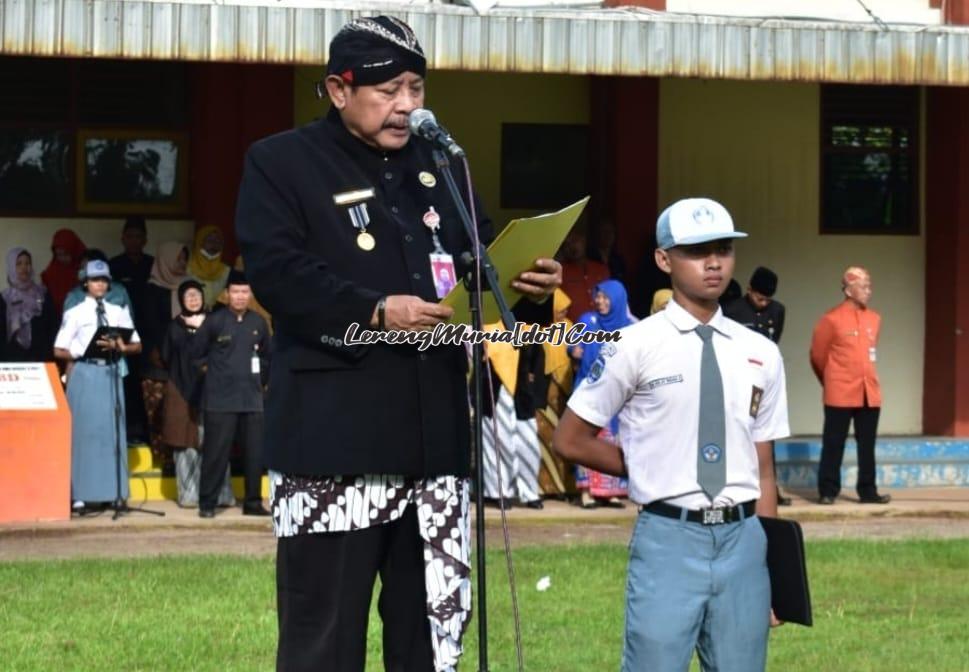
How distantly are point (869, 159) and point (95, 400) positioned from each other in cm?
785

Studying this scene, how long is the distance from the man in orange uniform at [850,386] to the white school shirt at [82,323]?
18.1 ft

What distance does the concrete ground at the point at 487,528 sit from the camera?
42.0ft

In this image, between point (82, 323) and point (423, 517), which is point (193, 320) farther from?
point (423, 517)

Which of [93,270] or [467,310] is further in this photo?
[93,270]

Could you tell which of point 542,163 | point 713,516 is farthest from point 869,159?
point 713,516

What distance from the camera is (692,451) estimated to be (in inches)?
215

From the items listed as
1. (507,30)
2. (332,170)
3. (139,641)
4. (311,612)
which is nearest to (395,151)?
(332,170)

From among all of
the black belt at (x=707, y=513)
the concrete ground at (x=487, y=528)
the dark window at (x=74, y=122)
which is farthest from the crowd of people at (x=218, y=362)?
the black belt at (x=707, y=513)

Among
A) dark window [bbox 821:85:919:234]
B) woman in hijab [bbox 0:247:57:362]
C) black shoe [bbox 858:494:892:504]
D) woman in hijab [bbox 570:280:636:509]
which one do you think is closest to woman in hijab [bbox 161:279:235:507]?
woman in hijab [bbox 0:247:57:362]

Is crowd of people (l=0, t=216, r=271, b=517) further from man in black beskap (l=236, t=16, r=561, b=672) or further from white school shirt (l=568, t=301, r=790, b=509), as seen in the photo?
man in black beskap (l=236, t=16, r=561, b=672)

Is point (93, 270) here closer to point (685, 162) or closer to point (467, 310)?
point (685, 162)

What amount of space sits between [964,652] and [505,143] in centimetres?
962

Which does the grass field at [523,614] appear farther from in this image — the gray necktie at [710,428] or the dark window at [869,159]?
the dark window at [869,159]

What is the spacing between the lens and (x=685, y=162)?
17812mm
